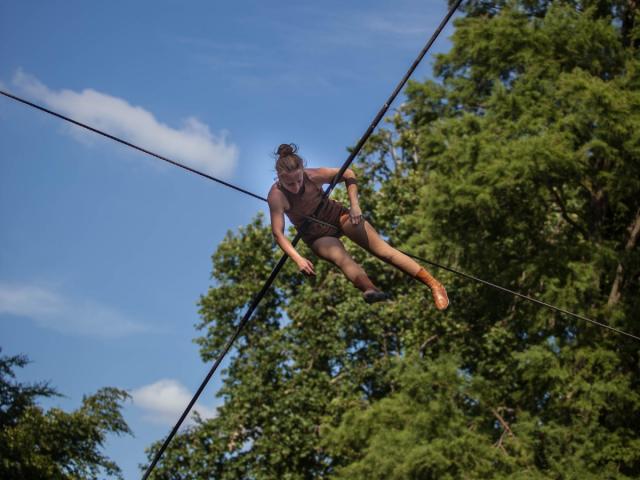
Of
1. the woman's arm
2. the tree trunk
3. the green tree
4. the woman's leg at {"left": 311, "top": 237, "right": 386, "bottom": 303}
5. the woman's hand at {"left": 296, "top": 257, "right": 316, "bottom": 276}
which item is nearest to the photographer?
the woman's hand at {"left": 296, "top": 257, "right": 316, "bottom": 276}

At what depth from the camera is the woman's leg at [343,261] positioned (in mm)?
5590

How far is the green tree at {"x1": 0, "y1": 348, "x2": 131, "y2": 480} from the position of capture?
1892 centimetres

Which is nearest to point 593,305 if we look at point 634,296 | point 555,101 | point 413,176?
point 634,296

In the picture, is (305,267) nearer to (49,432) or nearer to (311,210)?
(311,210)

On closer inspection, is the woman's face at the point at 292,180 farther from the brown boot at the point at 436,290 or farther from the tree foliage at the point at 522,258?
the tree foliage at the point at 522,258

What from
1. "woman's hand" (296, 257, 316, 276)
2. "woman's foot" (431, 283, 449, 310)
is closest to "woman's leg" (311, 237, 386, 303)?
"woman's hand" (296, 257, 316, 276)

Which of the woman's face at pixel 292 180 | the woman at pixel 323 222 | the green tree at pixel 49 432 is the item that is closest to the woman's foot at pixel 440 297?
the woman at pixel 323 222

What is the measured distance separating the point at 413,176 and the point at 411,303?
3.28 m

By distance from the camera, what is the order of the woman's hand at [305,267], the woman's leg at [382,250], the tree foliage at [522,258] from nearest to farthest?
the woman's hand at [305,267]
the woman's leg at [382,250]
the tree foliage at [522,258]

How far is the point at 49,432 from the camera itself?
19844 mm

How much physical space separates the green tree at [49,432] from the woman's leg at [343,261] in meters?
14.7

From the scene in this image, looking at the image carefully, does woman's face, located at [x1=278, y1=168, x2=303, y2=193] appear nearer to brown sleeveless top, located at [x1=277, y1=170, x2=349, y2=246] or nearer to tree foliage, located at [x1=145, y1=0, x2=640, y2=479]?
brown sleeveless top, located at [x1=277, y1=170, x2=349, y2=246]

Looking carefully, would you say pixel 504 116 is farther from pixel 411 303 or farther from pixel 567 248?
pixel 411 303

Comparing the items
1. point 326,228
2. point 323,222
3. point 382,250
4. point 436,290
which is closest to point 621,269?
point 436,290
